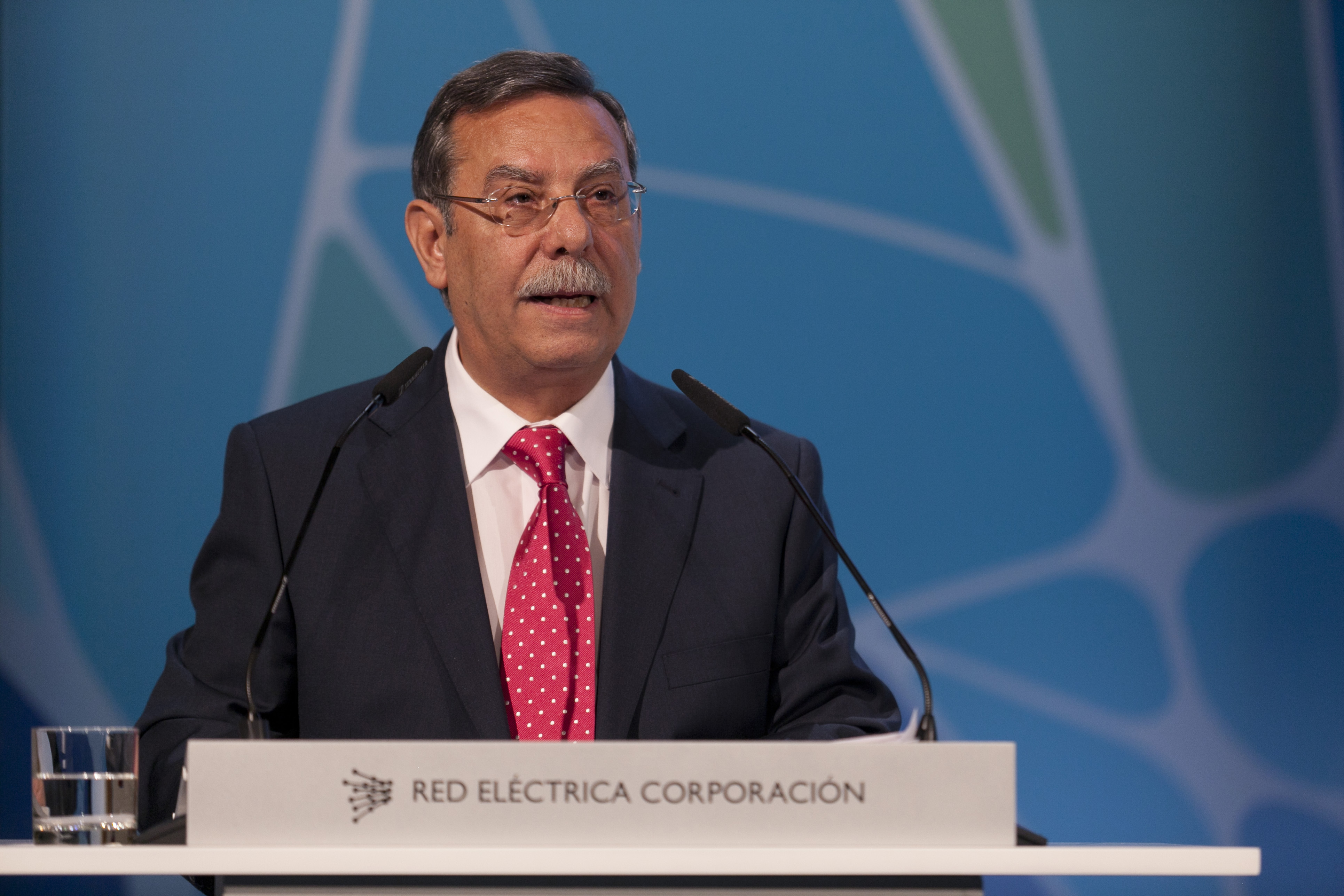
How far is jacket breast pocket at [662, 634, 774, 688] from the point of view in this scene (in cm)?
183

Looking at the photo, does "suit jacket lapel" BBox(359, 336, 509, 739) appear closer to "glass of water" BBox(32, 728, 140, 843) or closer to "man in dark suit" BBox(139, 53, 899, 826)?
"man in dark suit" BBox(139, 53, 899, 826)

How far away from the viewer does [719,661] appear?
1.86 meters

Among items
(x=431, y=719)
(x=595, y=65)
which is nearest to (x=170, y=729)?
(x=431, y=719)

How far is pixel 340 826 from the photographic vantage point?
40.7 inches

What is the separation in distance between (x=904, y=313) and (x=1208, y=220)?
0.74 metres

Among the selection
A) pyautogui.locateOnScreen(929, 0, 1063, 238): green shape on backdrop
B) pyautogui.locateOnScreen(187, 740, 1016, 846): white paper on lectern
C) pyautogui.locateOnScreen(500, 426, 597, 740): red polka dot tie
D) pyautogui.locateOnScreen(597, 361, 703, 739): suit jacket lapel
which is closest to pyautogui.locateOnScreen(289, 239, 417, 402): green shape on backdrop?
pyautogui.locateOnScreen(597, 361, 703, 739): suit jacket lapel

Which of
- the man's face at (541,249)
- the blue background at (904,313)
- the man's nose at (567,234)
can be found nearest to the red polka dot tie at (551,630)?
the man's face at (541,249)

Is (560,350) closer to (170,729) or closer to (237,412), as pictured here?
(170,729)

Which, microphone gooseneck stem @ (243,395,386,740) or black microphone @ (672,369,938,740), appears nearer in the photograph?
microphone gooseneck stem @ (243,395,386,740)

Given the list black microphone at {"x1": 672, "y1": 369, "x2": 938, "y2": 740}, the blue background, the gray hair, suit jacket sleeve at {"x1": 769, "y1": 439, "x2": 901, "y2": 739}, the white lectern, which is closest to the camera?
the white lectern

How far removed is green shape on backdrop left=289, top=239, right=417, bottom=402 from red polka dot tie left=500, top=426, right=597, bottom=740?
40.3 inches

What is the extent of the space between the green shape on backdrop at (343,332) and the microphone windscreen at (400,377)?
4.13 ft

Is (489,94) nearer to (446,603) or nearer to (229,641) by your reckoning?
(446,603)

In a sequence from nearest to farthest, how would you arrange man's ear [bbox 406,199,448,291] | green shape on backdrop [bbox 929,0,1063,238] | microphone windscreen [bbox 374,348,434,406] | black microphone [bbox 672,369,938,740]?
1. black microphone [bbox 672,369,938,740]
2. microphone windscreen [bbox 374,348,434,406]
3. man's ear [bbox 406,199,448,291]
4. green shape on backdrop [bbox 929,0,1063,238]
